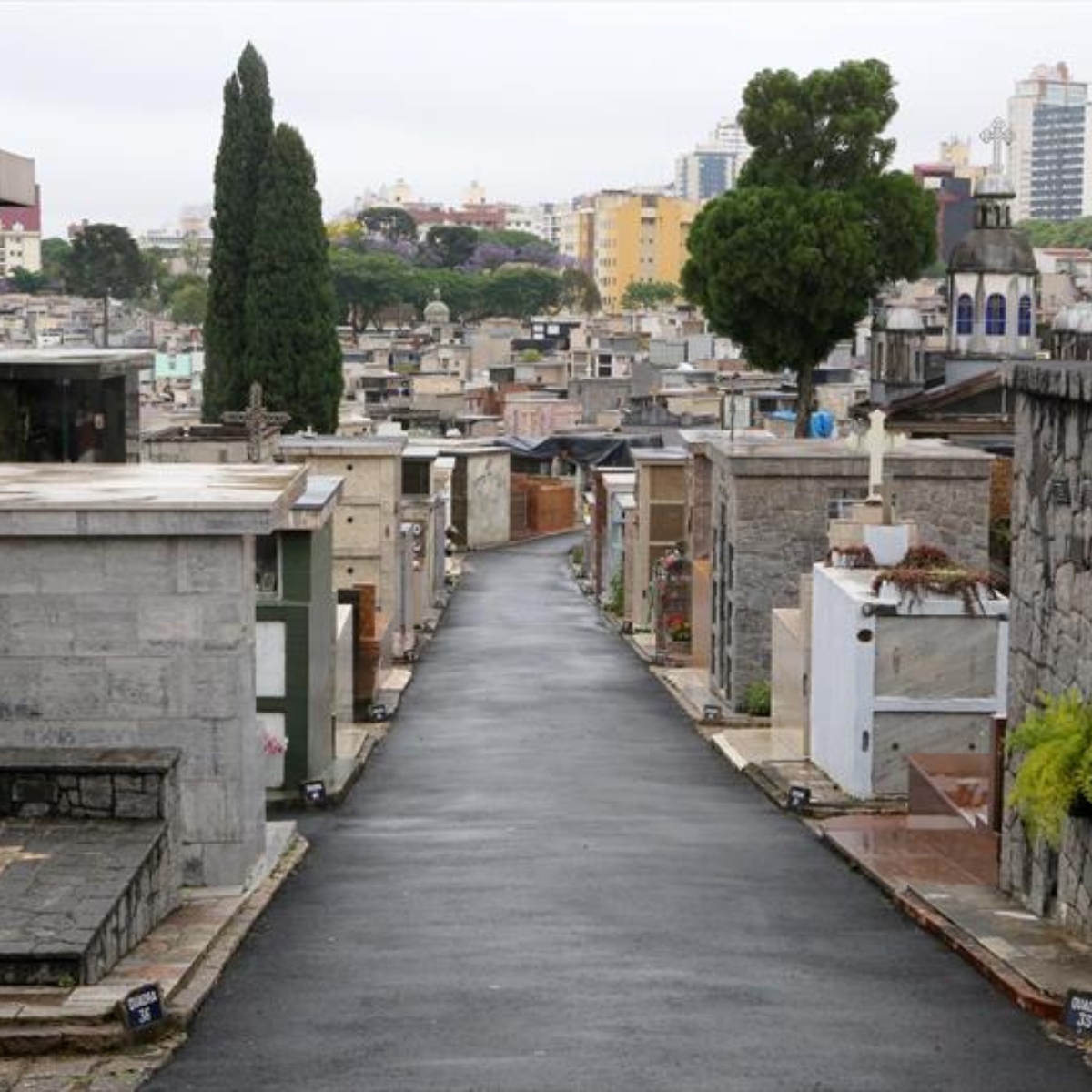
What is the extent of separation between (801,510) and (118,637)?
19057mm

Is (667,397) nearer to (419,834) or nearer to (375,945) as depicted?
(419,834)

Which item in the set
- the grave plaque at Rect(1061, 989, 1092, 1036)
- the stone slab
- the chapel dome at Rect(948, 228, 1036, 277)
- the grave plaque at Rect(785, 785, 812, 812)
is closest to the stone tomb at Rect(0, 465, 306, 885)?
the stone slab

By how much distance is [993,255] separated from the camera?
227ft

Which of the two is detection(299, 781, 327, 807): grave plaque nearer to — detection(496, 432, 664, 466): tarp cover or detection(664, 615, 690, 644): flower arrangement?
detection(664, 615, 690, 644): flower arrangement

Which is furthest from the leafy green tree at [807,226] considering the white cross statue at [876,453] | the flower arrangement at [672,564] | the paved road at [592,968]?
the paved road at [592,968]

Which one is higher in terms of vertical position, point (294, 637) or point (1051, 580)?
point (1051, 580)

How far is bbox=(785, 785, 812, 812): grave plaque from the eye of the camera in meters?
25.2

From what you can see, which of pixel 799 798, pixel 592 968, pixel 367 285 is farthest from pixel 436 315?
pixel 592 968

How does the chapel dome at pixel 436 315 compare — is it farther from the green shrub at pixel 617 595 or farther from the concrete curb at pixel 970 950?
the concrete curb at pixel 970 950

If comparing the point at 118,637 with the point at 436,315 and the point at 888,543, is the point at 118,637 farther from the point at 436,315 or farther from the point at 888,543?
the point at 436,315

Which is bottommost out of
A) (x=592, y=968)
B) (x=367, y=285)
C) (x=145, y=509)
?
(x=592, y=968)

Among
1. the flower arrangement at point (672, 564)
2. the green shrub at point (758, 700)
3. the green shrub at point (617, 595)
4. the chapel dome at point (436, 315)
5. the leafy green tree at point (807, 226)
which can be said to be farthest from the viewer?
the chapel dome at point (436, 315)

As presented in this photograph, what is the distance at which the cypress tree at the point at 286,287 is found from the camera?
70.9m

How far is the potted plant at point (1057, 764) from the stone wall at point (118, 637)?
5982 millimetres
